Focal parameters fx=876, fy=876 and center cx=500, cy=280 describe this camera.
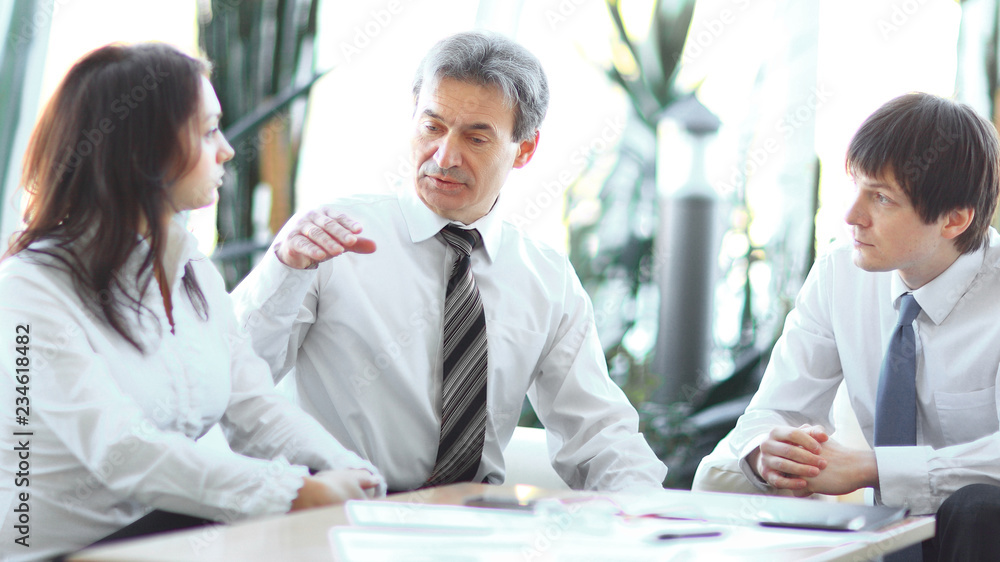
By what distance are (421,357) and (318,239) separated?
43 cm

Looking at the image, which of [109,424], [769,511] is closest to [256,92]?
[109,424]

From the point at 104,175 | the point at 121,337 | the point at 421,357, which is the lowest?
the point at 421,357

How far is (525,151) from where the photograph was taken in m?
2.13

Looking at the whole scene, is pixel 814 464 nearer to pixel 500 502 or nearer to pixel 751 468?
pixel 751 468

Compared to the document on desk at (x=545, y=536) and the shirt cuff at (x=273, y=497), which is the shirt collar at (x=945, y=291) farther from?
the shirt cuff at (x=273, y=497)

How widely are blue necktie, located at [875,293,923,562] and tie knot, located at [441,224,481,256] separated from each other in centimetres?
93

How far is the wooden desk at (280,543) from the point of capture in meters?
0.80

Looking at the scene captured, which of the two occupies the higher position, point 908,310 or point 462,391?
point 908,310

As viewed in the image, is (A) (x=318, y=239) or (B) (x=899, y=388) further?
(B) (x=899, y=388)

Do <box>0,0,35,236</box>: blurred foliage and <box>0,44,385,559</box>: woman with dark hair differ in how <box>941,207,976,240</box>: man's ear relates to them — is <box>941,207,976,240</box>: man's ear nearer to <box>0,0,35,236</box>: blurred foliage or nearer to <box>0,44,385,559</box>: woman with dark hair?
<box>0,44,385,559</box>: woman with dark hair

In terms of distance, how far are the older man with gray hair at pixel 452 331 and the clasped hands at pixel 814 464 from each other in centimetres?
23

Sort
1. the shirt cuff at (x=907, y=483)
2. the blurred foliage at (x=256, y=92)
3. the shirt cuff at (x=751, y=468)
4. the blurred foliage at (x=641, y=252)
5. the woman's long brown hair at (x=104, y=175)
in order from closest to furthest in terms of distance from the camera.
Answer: the woman's long brown hair at (x=104, y=175)
the shirt cuff at (x=907, y=483)
the shirt cuff at (x=751, y=468)
the blurred foliage at (x=641, y=252)
the blurred foliage at (x=256, y=92)

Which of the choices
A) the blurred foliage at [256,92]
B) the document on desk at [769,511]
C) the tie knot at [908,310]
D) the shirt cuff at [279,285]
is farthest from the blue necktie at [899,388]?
the blurred foliage at [256,92]

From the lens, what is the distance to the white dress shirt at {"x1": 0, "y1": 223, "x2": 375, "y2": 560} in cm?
121
